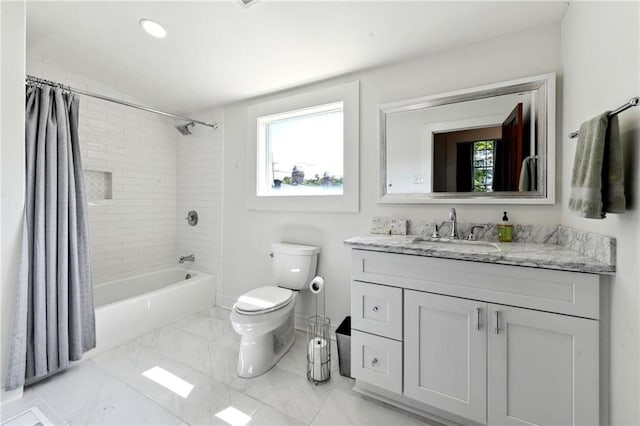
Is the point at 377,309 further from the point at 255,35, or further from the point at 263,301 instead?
the point at 255,35

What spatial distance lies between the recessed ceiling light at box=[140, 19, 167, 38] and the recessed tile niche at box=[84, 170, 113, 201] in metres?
1.45

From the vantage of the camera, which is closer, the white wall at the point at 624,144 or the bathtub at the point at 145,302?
the white wall at the point at 624,144

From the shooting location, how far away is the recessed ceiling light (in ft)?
6.00

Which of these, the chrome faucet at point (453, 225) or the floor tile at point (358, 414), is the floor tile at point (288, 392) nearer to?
the floor tile at point (358, 414)

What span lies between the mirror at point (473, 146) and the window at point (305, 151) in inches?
11.2

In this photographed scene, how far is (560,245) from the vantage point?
147 cm

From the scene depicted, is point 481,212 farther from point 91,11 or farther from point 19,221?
point 91,11

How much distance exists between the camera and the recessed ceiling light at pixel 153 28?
1.83 m

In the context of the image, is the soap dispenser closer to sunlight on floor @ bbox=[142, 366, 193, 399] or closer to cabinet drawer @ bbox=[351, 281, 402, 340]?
cabinet drawer @ bbox=[351, 281, 402, 340]

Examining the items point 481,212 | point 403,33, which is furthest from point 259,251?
point 403,33

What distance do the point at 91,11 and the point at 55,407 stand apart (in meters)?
2.41

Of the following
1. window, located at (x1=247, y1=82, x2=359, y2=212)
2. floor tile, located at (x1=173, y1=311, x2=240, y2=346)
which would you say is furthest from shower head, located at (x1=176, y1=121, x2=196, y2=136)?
floor tile, located at (x1=173, y1=311, x2=240, y2=346)

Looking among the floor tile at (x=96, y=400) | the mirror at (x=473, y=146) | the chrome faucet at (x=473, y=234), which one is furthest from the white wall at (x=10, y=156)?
the chrome faucet at (x=473, y=234)

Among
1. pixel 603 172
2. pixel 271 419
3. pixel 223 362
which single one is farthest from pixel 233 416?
pixel 603 172
